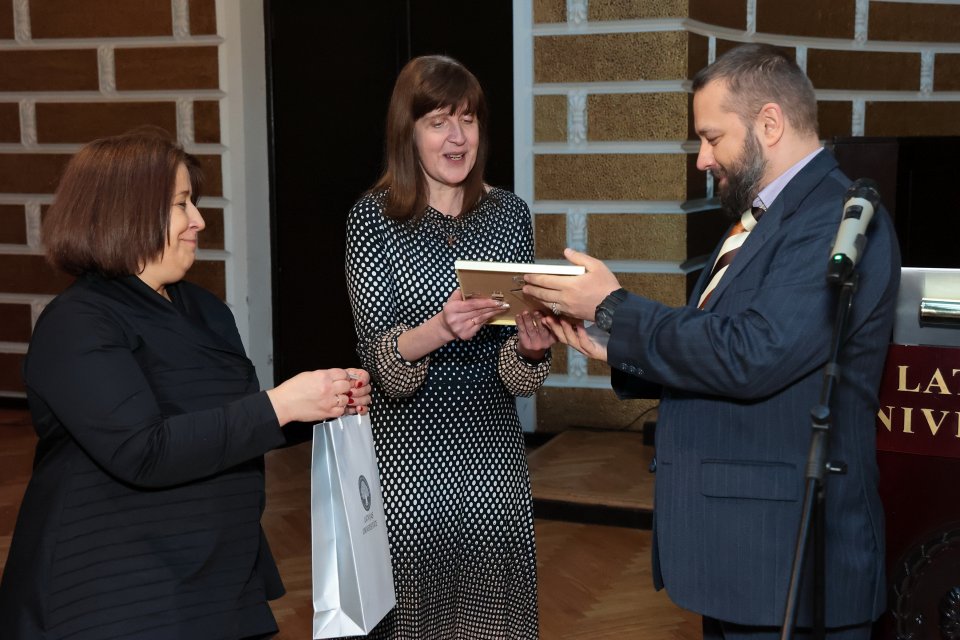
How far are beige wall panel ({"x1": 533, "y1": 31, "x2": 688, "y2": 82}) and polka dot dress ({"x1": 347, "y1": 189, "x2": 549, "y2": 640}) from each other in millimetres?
Answer: 3435

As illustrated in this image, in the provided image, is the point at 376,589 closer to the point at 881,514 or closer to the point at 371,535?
the point at 371,535

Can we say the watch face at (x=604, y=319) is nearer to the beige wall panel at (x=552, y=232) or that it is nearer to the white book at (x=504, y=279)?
the white book at (x=504, y=279)

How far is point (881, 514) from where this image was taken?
226cm

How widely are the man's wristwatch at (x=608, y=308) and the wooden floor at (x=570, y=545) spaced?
2.04 meters

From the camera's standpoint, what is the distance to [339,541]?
2.40m

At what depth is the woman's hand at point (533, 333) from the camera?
2.70 m

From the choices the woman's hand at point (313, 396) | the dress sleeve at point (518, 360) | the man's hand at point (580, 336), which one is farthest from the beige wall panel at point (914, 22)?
the woman's hand at point (313, 396)

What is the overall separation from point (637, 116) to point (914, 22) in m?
2.54

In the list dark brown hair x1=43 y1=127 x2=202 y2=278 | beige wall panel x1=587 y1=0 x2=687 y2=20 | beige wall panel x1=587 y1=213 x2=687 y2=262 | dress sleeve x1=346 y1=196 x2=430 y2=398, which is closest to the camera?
dark brown hair x1=43 y1=127 x2=202 y2=278

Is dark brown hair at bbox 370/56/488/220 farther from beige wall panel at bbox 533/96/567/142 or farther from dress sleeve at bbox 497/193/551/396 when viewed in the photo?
beige wall panel at bbox 533/96/567/142

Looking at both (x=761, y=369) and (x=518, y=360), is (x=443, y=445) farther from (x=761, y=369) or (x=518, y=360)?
(x=761, y=369)

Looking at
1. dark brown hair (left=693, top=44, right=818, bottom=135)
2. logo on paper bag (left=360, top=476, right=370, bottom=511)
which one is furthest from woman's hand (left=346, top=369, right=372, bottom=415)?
dark brown hair (left=693, top=44, right=818, bottom=135)

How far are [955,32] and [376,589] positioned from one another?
6639 mm

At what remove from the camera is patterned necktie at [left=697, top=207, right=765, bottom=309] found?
2.33 m
